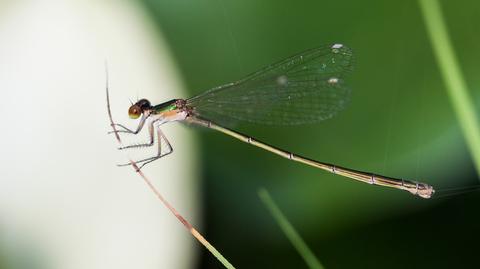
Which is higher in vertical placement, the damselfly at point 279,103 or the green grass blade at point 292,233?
the damselfly at point 279,103

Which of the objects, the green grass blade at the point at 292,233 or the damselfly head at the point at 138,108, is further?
the damselfly head at the point at 138,108

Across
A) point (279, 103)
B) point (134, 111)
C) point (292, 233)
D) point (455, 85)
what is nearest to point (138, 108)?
point (134, 111)

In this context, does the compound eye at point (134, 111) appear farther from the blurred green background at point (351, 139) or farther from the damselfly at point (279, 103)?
the blurred green background at point (351, 139)

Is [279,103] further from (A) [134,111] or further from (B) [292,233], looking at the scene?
(B) [292,233]

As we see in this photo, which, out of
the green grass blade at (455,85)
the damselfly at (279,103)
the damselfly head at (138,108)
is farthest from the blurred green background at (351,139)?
the green grass blade at (455,85)

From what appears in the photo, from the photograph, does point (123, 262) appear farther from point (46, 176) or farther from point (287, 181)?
point (287, 181)

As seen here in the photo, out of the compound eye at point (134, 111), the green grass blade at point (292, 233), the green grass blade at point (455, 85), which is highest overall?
the compound eye at point (134, 111)
